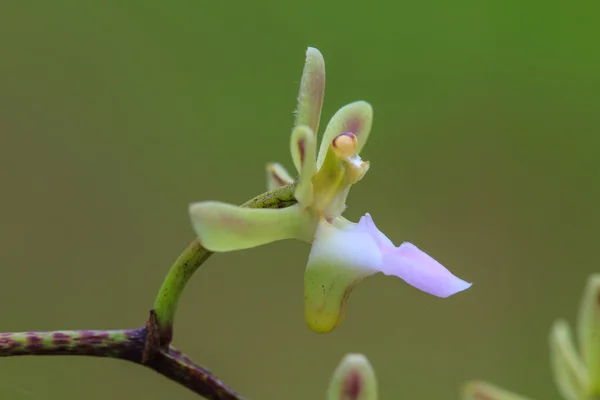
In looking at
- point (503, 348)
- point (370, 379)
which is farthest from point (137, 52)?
point (370, 379)

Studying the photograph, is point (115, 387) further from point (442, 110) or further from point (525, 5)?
point (525, 5)

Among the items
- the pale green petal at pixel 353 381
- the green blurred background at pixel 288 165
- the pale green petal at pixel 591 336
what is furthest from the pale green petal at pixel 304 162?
the green blurred background at pixel 288 165

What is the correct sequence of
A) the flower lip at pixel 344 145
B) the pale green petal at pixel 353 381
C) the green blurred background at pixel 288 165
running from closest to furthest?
the pale green petal at pixel 353 381, the flower lip at pixel 344 145, the green blurred background at pixel 288 165

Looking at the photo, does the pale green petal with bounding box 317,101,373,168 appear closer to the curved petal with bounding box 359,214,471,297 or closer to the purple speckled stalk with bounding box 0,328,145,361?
the curved petal with bounding box 359,214,471,297

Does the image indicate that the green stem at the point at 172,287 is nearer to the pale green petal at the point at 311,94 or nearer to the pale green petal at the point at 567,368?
the pale green petal at the point at 311,94

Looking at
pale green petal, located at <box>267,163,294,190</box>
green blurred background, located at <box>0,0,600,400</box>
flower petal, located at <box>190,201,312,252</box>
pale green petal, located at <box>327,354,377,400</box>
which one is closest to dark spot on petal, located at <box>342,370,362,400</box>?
pale green petal, located at <box>327,354,377,400</box>
